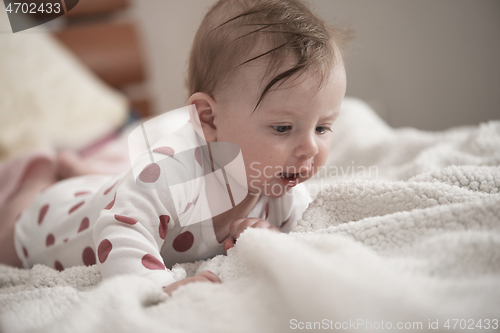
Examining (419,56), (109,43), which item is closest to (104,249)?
(109,43)

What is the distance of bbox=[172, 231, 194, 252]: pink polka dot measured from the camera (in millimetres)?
728

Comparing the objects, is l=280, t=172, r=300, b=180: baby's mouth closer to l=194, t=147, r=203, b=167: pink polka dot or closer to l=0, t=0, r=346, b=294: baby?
l=0, t=0, r=346, b=294: baby

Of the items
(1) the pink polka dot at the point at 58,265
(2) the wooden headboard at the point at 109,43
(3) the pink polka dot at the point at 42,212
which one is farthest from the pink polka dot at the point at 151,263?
(2) the wooden headboard at the point at 109,43

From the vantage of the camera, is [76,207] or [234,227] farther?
[76,207]

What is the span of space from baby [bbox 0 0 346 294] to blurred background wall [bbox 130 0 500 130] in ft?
3.71

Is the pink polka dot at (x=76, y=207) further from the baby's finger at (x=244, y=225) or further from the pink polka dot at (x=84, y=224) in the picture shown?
the baby's finger at (x=244, y=225)

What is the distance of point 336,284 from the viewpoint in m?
0.41

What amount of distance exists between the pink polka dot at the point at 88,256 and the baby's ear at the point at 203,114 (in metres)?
0.33

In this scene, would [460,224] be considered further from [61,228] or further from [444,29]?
[444,29]

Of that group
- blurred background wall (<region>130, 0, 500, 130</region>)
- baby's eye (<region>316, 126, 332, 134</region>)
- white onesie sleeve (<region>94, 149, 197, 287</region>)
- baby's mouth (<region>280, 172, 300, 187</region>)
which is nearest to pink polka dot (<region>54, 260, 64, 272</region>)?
white onesie sleeve (<region>94, 149, 197, 287</region>)

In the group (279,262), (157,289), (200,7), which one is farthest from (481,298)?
(200,7)

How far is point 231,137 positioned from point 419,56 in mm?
1718

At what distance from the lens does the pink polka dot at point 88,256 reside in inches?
29.6

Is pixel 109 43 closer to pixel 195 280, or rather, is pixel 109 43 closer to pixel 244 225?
pixel 244 225
